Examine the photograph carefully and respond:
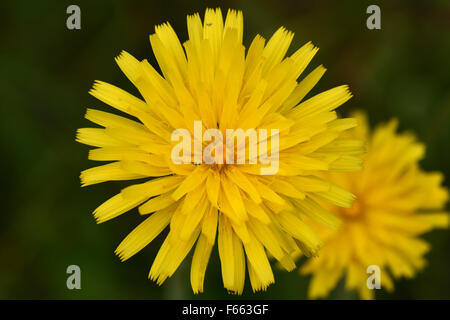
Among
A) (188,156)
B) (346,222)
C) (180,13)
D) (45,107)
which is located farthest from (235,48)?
(45,107)

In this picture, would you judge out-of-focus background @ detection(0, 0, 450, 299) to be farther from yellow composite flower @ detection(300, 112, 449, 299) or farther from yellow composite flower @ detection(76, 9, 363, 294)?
yellow composite flower @ detection(76, 9, 363, 294)

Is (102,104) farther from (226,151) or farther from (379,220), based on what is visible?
(379,220)

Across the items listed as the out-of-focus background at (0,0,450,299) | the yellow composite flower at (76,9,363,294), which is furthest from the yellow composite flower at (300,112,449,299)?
the yellow composite flower at (76,9,363,294)

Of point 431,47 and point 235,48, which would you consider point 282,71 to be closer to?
point 235,48

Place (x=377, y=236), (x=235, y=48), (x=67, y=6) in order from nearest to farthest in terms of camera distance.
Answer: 1. (x=235, y=48)
2. (x=377, y=236)
3. (x=67, y=6)

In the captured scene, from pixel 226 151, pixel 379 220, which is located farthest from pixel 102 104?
pixel 379 220

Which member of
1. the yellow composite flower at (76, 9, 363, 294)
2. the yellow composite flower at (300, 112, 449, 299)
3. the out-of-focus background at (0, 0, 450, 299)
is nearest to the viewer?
the yellow composite flower at (76, 9, 363, 294)
